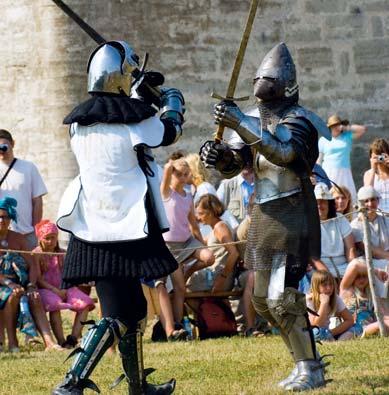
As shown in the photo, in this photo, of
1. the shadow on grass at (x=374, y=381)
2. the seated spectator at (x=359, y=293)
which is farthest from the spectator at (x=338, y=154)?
the shadow on grass at (x=374, y=381)

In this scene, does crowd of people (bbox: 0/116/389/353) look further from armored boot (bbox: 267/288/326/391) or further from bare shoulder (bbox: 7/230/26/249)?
armored boot (bbox: 267/288/326/391)

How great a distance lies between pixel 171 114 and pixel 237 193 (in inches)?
186

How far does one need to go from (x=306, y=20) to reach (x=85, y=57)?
8.11 ft

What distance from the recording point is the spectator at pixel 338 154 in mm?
13109

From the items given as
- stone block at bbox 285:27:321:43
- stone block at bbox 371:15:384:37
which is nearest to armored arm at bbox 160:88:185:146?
stone block at bbox 285:27:321:43

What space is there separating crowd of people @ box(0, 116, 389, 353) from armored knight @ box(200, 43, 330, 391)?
238 centimetres

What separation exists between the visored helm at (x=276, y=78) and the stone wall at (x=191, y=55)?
22.5 feet

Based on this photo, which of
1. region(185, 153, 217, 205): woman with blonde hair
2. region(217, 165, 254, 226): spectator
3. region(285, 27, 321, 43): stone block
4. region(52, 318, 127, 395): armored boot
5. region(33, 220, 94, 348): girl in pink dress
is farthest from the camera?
region(285, 27, 321, 43): stone block

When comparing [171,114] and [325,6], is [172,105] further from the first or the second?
[325,6]

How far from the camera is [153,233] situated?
6867mm

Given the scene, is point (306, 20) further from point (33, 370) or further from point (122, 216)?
point (122, 216)

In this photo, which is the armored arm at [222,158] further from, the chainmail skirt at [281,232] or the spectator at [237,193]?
the spectator at [237,193]

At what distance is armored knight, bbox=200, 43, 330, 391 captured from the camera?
23.2 ft

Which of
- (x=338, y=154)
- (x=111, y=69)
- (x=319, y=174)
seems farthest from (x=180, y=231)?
(x=111, y=69)
